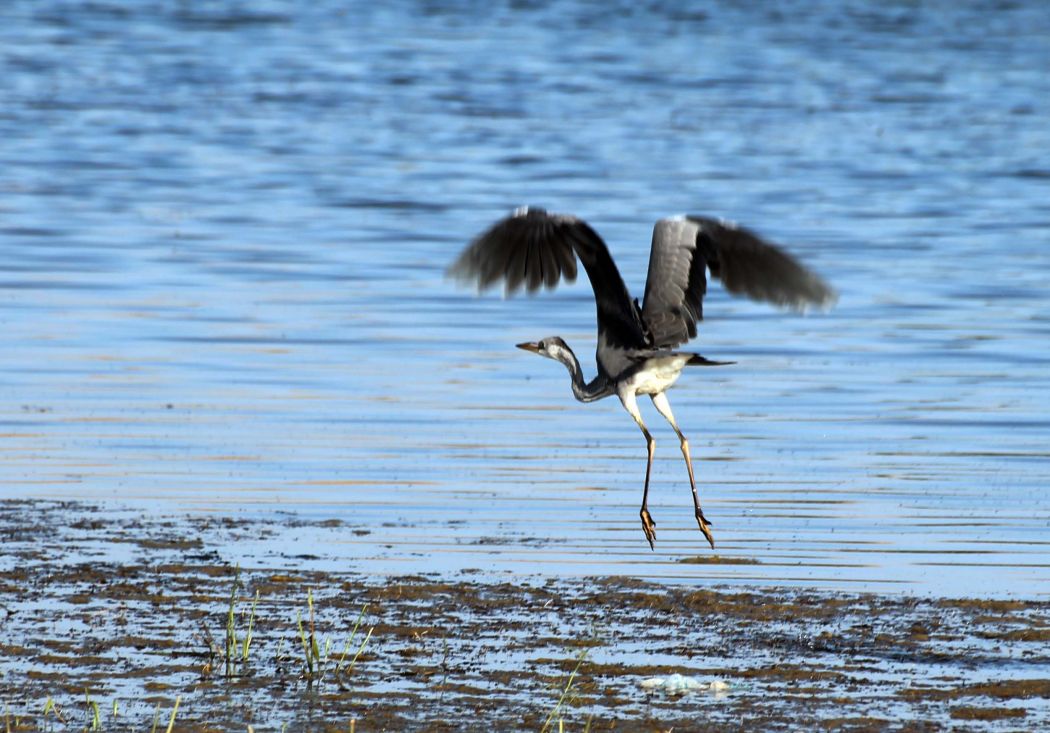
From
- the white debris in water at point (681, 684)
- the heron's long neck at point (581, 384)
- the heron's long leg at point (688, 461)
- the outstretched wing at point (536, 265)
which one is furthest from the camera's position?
the heron's long neck at point (581, 384)

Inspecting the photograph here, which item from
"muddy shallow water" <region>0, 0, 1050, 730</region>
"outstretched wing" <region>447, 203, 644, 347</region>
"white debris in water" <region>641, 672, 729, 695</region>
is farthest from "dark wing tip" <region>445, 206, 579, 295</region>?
"white debris in water" <region>641, 672, 729, 695</region>

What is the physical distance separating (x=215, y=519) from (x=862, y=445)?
3.71m

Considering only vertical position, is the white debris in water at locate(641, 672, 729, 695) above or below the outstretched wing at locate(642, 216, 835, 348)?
below

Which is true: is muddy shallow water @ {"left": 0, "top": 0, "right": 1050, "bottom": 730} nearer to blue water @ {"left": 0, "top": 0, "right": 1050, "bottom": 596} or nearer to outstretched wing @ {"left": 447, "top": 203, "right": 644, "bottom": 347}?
blue water @ {"left": 0, "top": 0, "right": 1050, "bottom": 596}

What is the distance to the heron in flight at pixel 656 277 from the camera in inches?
318

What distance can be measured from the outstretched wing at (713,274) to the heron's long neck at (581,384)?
13.8 inches

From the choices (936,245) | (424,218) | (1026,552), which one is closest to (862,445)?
(1026,552)

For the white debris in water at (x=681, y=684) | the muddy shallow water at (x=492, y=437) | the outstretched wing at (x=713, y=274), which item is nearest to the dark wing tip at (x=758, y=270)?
the outstretched wing at (x=713, y=274)

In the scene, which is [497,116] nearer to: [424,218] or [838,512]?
[424,218]

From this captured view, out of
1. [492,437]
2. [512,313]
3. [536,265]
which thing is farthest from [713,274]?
[512,313]

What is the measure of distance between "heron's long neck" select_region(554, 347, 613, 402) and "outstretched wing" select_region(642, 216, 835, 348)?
35cm

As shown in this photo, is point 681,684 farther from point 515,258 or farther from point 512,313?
point 512,313

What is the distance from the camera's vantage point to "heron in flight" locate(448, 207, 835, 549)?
26.5 feet

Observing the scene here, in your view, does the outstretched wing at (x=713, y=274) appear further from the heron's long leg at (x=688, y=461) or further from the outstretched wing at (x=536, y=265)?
the heron's long leg at (x=688, y=461)
